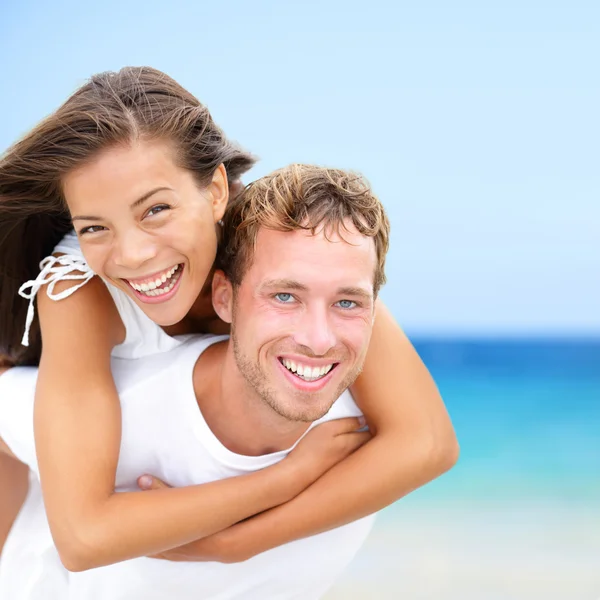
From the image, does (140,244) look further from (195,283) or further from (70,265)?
(70,265)

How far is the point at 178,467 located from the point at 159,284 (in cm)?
65

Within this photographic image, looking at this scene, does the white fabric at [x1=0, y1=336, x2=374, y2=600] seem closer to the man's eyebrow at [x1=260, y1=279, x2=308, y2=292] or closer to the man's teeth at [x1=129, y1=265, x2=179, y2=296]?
Answer: the man's teeth at [x1=129, y1=265, x2=179, y2=296]

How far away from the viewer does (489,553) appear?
906 centimetres

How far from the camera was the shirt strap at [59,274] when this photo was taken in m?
3.06

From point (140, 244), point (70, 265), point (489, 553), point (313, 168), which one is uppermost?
point (313, 168)

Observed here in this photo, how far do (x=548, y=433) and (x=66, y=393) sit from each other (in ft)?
32.6

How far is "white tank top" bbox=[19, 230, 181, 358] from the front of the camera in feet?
10.2

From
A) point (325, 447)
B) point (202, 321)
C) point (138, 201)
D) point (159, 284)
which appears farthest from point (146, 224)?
point (325, 447)

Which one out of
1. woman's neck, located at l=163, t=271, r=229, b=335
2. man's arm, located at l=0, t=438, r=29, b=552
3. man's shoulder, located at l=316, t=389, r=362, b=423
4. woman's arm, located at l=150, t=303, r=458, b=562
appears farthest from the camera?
man's arm, located at l=0, t=438, r=29, b=552

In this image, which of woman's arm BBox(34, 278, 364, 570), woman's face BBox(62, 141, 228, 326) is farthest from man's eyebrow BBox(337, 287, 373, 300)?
woman's arm BBox(34, 278, 364, 570)

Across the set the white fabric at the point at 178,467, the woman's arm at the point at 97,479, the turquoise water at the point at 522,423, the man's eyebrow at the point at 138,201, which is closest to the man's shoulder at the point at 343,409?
the white fabric at the point at 178,467

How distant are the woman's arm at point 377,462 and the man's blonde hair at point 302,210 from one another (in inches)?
12.6

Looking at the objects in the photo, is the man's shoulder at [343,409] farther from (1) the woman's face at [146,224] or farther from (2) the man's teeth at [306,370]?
(1) the woman's face at [146,224]

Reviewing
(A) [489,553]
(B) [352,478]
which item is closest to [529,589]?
(A) [489,553]
